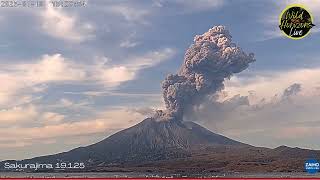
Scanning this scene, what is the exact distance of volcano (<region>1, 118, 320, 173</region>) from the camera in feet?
42.2

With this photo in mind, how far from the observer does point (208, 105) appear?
579 inches

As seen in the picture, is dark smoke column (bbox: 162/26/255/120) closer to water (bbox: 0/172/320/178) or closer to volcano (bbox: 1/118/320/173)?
volcano (bbox: 1/118/320/173)

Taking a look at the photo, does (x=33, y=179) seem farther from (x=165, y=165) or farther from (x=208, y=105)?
(x=208, y=105)

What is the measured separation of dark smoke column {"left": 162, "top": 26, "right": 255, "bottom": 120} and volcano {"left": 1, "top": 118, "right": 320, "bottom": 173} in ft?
2.38

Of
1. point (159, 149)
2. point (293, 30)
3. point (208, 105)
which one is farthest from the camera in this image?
point (208, 105)

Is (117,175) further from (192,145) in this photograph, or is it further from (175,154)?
(192,145)

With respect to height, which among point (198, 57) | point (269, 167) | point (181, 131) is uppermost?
point (198, 57)

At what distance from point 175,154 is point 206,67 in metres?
2.53

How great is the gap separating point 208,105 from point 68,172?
4258 mm

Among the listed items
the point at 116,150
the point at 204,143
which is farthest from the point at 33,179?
the point at 204,143

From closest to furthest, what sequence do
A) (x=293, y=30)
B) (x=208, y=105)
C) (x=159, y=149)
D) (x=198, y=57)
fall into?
(x=293, y=30) < (x=198, y=57) < (x=159, y=149) < (x=208, y=105)

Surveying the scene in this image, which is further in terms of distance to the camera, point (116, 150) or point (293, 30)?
point (116, 150)

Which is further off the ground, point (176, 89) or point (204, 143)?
point (176, 89)

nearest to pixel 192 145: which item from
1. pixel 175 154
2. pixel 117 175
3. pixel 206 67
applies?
pixel 175 154
